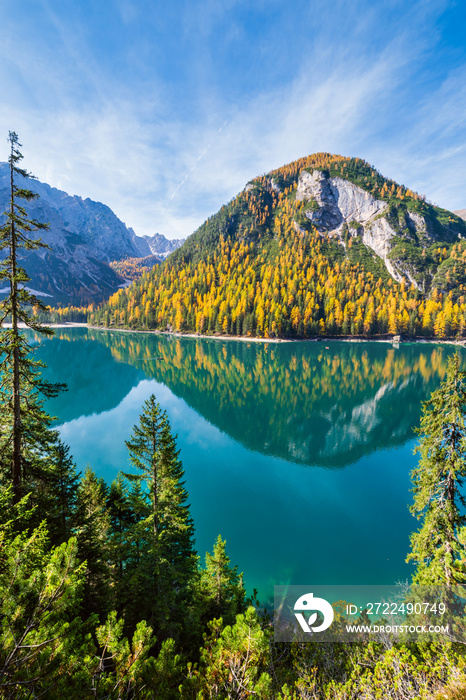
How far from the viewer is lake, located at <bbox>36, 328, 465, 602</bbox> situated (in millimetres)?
19844

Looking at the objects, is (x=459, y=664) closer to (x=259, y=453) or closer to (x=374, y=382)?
(x=259, y=453)

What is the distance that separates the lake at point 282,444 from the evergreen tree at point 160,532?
8.08 meters

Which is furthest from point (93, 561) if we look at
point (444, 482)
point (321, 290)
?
point (321, 290)

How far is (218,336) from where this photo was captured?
130875 mm

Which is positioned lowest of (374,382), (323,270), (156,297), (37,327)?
(374,382)

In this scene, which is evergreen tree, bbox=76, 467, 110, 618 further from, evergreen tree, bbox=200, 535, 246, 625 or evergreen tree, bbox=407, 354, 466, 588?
evergreen tree, bbox=407, 354, 466, 588

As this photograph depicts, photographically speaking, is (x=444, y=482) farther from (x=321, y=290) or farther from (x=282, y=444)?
(x=321, y=290)

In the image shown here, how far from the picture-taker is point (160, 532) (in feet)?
38.6

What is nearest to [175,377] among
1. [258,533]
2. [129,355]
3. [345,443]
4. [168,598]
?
[129,355]

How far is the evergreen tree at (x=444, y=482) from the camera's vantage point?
33.5ft

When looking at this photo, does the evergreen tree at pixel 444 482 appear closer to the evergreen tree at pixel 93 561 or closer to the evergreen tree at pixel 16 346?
the evergreen tree at pixel 93 561

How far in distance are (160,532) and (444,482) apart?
11543mm

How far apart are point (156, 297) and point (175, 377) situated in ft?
353

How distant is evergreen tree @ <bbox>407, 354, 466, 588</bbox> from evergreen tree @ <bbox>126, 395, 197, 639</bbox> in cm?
950
